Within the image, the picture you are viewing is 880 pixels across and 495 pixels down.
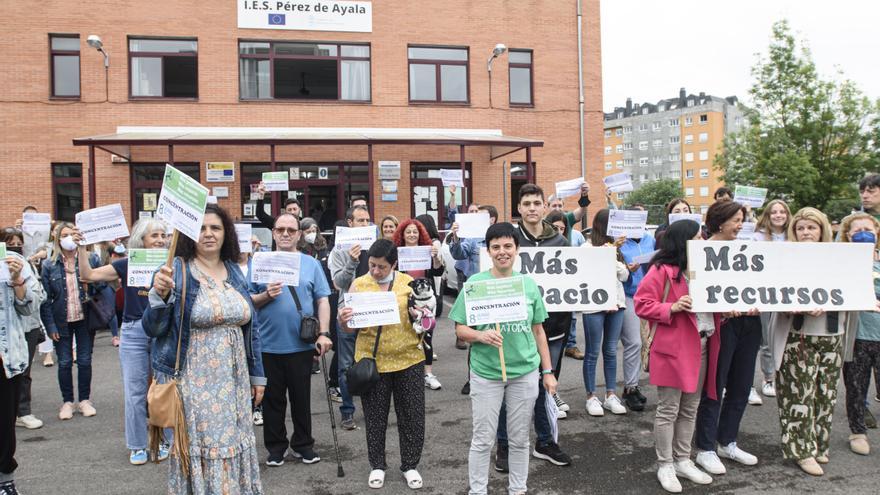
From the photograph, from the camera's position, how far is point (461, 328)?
4.16 meters

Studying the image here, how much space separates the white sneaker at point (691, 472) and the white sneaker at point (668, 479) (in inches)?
5.4

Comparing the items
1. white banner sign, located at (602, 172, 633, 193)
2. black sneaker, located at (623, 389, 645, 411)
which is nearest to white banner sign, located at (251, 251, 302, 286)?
black sneaker, located at (623, 389, 645, 411)

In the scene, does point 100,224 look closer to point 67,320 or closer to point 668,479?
point 67,320

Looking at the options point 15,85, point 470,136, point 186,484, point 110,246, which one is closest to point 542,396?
point 186,484

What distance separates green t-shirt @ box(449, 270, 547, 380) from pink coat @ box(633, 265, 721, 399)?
0.90 m

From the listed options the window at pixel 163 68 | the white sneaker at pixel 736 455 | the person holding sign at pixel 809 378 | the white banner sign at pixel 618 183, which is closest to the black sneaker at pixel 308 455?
the white sneaker at pixel 736 455

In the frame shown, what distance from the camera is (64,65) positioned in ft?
55.8

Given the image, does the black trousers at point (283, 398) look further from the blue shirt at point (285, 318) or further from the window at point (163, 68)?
the window at point (163, 68)

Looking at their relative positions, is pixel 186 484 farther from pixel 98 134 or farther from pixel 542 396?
pixel 98 134

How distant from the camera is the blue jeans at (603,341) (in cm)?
623

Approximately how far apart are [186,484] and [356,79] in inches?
647

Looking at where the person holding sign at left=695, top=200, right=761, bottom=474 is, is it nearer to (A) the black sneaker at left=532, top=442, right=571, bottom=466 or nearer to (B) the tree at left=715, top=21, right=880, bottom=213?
(A) the black sneaker at left=532, top=442, right=571, bottom=466

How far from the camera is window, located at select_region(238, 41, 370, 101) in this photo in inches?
707

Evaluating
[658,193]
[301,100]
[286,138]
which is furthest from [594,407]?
[658,193]
